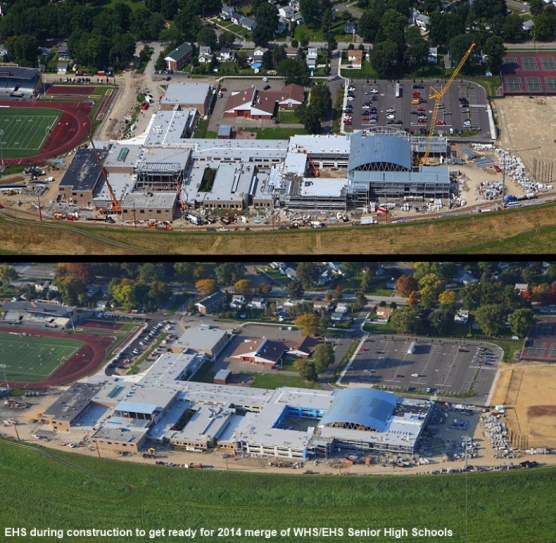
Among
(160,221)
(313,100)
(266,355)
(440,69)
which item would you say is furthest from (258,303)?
(440,69)

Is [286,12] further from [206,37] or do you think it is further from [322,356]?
[322,356]

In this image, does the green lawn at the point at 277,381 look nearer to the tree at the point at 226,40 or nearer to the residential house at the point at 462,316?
the residential house at the point at 462,316

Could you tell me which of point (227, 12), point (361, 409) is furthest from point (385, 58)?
point (361, 409)

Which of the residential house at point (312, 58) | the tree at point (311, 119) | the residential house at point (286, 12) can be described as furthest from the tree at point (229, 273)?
the residential house at point (286, 12)

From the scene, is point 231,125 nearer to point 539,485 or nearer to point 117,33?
point 117,33

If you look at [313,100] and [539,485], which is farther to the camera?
[313,100]
